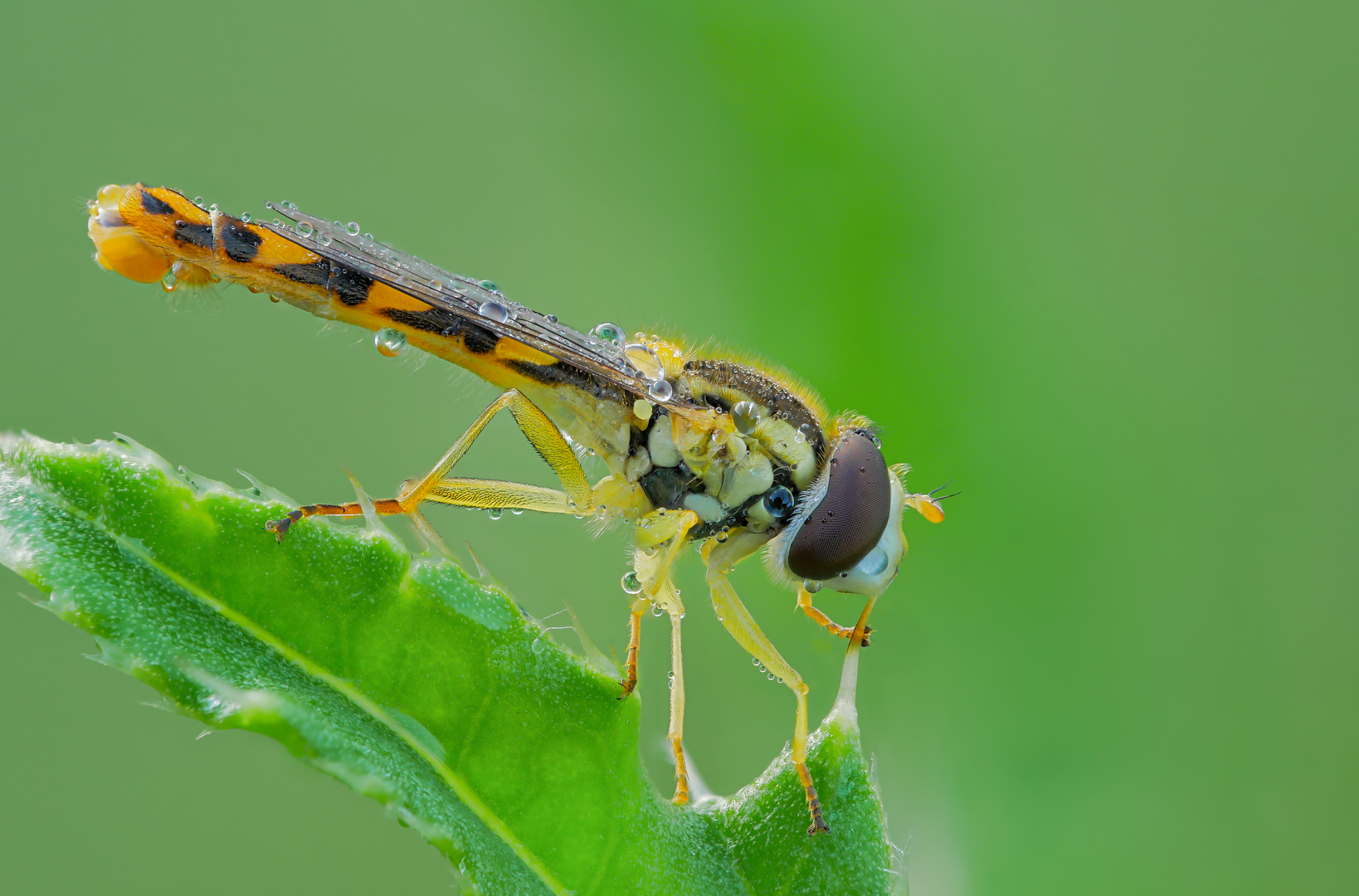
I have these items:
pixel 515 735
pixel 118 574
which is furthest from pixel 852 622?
pixel 118 574

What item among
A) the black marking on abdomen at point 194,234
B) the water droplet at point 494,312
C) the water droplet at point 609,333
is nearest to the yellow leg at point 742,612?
the water droplet at point 609,333

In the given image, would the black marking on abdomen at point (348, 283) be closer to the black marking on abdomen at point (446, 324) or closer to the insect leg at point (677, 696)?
the black marking on abdomen at point (446, 324)

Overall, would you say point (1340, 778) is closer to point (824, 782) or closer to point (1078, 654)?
point (1078, 654)

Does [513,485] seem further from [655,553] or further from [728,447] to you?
[728,447]

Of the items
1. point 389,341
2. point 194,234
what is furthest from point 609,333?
point 194,234

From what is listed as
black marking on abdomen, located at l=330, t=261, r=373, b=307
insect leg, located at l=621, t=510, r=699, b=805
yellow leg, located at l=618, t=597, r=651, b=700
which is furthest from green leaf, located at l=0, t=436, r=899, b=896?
black marking on abdomen, located at l=330, t=261, r=373, b=307

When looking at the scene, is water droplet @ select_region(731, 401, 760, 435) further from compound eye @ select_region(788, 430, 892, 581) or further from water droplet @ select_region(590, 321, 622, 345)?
water droplet @ select_region(590, 321, 622, 345)
